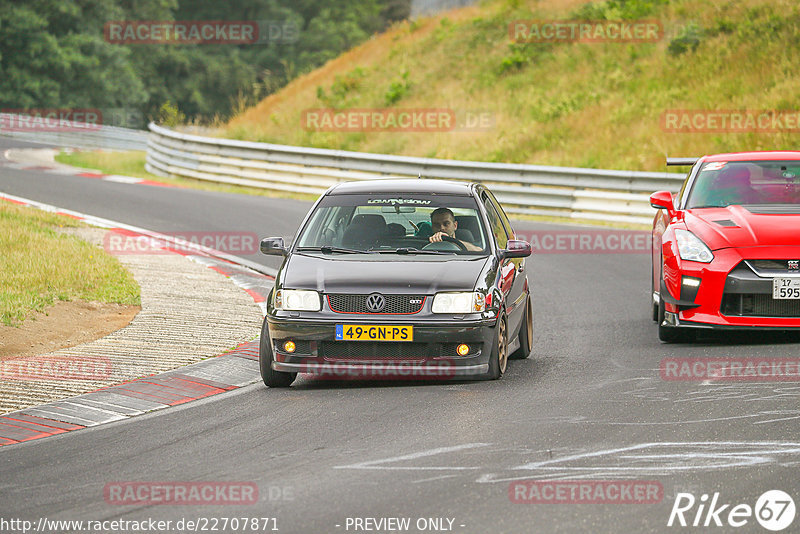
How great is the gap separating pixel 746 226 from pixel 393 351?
11.7 ft

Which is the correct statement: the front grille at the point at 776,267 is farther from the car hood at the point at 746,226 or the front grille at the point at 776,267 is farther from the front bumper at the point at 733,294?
the car hood at the point at 746,226

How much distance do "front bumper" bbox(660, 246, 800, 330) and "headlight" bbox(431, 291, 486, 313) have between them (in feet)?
7.74

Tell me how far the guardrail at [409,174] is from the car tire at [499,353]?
12.2 meters

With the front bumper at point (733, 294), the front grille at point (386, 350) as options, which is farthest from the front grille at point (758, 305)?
the front grille at point (386, 350)

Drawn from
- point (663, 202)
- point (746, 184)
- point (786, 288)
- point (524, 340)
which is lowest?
point (524, 340)

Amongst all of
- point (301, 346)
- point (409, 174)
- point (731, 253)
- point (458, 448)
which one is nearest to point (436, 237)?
point (301, 346)

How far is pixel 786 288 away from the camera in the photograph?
972 centimetres

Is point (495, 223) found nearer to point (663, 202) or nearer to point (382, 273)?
point (382, 273)

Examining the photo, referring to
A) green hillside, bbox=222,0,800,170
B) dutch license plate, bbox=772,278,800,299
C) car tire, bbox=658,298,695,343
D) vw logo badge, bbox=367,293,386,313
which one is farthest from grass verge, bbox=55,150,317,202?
vw logo badge, bbox=367,293,386,313

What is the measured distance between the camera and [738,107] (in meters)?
25.6

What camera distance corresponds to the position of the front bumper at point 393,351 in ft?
27.8

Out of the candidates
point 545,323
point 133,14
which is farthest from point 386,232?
point 133,14

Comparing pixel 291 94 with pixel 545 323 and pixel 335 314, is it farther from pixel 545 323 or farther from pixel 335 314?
pixel 335 314

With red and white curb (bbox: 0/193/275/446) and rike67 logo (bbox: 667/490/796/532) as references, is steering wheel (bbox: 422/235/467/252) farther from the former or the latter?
rike67 logo (bbox: 667/490/796/532)
